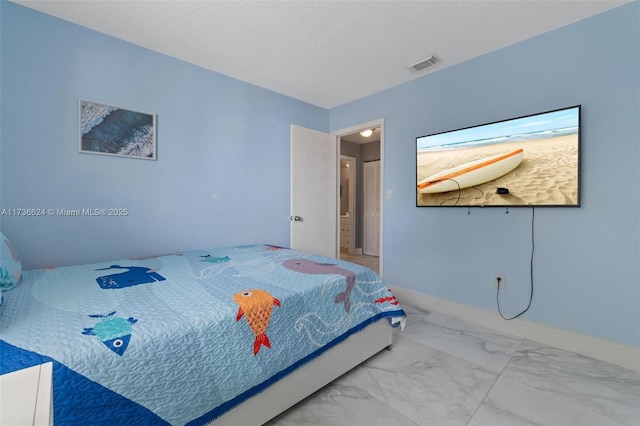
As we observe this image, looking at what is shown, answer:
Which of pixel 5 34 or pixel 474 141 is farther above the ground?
pixel 5 34

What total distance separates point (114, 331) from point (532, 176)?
282 cm

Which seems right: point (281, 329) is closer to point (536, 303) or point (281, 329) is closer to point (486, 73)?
point (536, 303)

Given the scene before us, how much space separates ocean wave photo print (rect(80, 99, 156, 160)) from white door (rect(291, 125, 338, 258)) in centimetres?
157

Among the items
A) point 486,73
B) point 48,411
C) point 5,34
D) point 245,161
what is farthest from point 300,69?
point 48,411

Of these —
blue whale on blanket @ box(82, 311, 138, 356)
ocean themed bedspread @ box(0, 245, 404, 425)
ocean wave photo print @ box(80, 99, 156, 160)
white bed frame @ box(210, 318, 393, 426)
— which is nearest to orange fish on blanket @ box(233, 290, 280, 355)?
ocean themed bedspread @ box(0, 245, 404, 425)

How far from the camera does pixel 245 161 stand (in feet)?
10.0

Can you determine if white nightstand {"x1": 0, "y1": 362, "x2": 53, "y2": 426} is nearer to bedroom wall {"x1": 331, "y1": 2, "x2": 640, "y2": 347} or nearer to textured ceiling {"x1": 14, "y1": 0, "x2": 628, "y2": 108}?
textured ceiling {"x1": 14, "y1": 0, "x2": 628, "y2": 108}

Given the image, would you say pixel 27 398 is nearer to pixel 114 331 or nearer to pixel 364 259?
pixel 114 331

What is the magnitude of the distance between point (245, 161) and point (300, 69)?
1119mm

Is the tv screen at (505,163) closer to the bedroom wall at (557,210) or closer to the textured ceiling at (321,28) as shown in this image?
the bedroom wall at (557,210)

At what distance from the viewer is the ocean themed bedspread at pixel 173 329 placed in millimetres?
873

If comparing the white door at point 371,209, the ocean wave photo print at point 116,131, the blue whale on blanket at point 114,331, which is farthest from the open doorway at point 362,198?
the blue whale on blanket at point 114,331

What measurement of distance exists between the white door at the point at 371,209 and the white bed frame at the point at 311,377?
3.91 meters

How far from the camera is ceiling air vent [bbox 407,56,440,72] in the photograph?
2.54 metres
